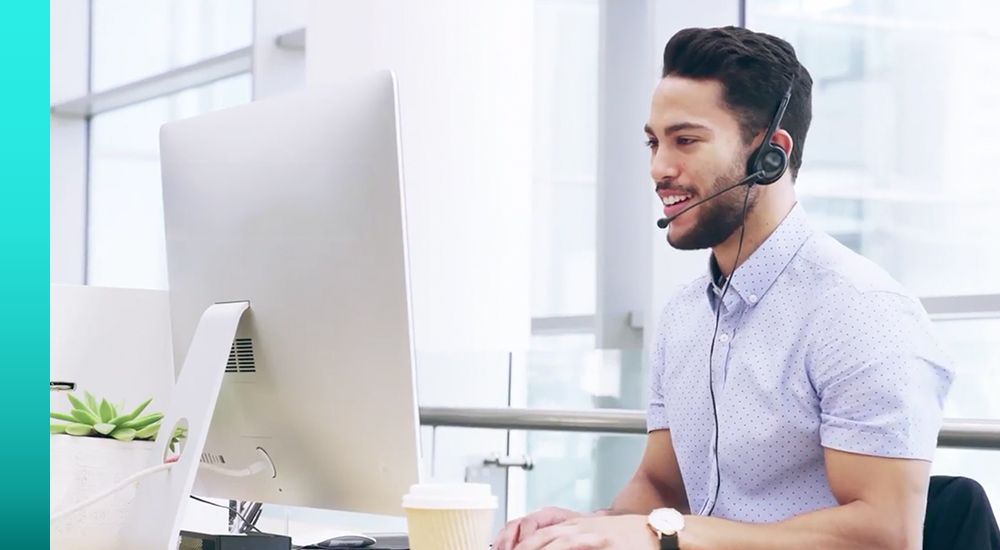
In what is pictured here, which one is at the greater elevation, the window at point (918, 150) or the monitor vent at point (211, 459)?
the window at point (918, 150)

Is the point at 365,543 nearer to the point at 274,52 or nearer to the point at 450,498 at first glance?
the point at 450,498

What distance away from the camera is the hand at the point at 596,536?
1288 millimetres

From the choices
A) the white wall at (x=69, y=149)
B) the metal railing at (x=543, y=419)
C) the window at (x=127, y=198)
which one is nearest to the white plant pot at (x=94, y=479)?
the metal railing at (x=543, y=419)

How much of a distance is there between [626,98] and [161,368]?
2309mm

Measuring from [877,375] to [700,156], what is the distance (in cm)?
39

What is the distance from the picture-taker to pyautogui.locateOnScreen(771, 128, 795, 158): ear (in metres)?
1.63

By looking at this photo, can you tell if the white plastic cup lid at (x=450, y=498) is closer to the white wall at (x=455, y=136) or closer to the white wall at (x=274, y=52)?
the white wall at (x=455, y=136)

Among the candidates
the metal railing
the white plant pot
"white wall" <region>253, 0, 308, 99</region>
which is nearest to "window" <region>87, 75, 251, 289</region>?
"white wall" <region>253, 0, 308, 99</region>

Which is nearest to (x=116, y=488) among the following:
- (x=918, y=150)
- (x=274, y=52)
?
(x=918, y=150)

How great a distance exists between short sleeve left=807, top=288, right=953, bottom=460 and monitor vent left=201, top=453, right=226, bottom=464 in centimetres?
69

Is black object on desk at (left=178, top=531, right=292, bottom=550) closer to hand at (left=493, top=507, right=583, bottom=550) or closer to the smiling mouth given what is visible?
hand at (left=493, top=507, right=583, bottom=550)

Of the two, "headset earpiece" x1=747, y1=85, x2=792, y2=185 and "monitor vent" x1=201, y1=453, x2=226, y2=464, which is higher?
"headset earpiece" x1=747, y1=85, x2=792, y2=185

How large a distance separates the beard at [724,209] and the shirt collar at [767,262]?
1.9 inches

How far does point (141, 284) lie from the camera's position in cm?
611
